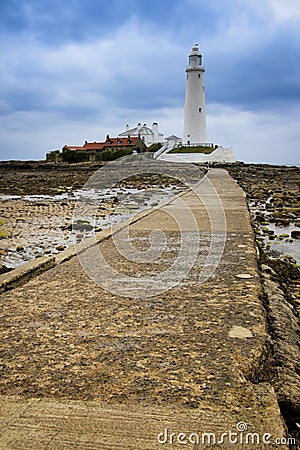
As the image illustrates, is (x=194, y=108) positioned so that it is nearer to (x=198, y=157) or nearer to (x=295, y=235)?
(x=198, y=157)

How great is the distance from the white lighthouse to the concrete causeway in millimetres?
45401

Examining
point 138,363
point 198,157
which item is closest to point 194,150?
point 198,157

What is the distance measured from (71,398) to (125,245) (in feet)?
8.58

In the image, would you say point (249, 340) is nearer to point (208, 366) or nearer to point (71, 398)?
point (208, 366)

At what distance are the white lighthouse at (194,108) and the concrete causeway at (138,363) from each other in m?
45.4

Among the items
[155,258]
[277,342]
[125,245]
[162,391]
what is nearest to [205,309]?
[277,342]

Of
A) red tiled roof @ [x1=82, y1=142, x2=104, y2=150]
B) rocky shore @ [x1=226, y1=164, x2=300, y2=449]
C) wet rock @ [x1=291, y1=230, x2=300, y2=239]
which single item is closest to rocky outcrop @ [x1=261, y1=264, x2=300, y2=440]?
rocky shore @ [x1=226, y1=164, x2=300, y2=449]

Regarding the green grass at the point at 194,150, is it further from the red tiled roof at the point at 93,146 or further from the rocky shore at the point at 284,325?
the rocky shore at the point at 284,325

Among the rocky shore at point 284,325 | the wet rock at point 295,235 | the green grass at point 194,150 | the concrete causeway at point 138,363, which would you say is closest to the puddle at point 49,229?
the concrete causeway at point 138,363

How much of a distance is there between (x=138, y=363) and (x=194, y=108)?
47.2m

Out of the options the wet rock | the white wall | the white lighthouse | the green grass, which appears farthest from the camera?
the white lighthouse

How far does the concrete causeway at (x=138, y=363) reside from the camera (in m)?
1.28

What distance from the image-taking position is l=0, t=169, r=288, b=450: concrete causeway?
4.19ft

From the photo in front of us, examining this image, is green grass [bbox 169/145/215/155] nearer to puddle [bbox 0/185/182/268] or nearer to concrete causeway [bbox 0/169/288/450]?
puddle [bbox 0/185/182/268]
